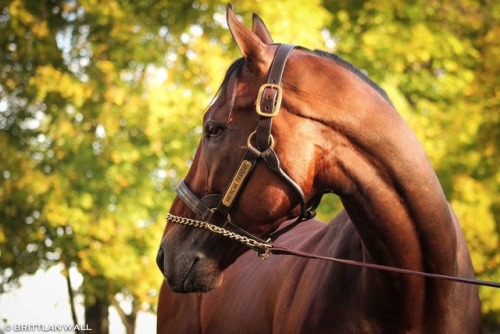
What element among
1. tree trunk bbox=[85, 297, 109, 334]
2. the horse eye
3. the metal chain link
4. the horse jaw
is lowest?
the horse jaw

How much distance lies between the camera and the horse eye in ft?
11.0

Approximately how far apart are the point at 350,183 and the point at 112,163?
8084mm

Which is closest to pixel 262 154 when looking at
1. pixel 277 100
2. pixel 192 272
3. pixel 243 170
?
pixel 243 170

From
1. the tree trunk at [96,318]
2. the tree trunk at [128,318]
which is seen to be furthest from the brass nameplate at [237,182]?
the tree trunk at [128,318]

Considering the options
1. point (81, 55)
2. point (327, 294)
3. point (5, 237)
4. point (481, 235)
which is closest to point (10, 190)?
point (5, 237)

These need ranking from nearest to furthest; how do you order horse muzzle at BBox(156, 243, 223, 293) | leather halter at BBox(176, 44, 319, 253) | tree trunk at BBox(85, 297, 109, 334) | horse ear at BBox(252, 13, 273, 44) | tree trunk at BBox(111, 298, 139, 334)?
1. leather halter at BBox(176, 44, 319, 253)
2. horse muzzle at BBox(156, 243, 223, 293)
3. horse ear at BBox(252, 13, 273, 44)
4. tree trunk at BBox(85, 297, 109, 334)
5. tree trunk at BBox(111, 298, 139, 334)

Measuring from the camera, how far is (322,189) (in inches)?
130

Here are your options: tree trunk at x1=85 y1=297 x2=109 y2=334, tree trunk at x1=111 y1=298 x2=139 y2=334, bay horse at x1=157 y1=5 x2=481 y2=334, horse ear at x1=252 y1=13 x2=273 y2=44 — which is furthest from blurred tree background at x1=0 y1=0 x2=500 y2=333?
bay horse at x1=157 y1=5 x2=481 y2=334

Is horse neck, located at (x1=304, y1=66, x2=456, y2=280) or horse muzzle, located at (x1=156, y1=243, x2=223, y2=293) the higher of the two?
horse neck, located at (x1=304, y1=66, x2=456, y2=280)

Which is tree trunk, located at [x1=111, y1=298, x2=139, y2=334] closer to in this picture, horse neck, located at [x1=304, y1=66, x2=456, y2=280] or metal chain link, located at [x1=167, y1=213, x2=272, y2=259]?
metal chain link, located at [x1=167, y1=213, x2=272, y2=259]

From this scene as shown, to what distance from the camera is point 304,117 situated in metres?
3.24

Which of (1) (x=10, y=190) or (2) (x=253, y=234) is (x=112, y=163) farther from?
(2) (x=253, y=234)

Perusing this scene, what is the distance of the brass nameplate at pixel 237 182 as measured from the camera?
3236 mm

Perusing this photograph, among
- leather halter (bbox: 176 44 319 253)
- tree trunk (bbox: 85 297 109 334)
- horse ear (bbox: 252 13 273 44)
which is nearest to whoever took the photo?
leather halter (bbox: 176 44 319 253)
